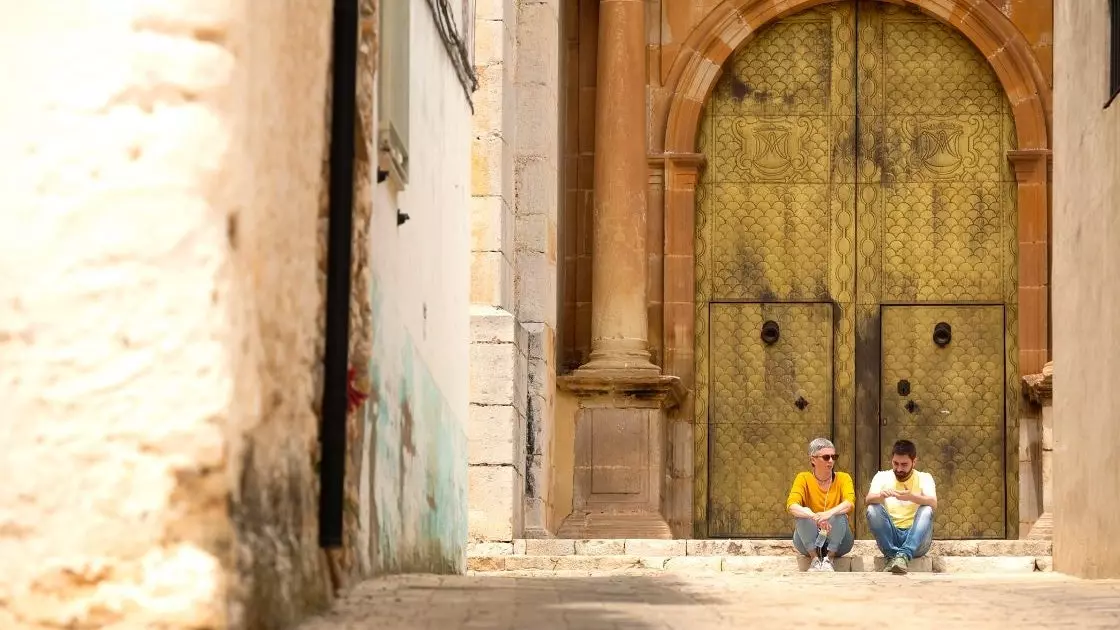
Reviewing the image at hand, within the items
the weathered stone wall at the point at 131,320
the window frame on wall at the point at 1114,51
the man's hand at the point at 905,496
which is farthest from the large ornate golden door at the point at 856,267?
the weathered stone wall at the point at 131,320

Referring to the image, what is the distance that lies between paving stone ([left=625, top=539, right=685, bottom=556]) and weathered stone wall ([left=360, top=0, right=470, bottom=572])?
2852 mm

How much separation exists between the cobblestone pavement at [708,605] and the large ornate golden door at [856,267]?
32.8 ft

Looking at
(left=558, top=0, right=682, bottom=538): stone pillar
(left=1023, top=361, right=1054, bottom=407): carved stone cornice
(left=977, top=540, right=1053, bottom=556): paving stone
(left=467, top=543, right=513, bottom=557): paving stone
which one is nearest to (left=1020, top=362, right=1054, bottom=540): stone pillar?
(left=1023, top=361, right=1054, bottom=407): carved stone cornice

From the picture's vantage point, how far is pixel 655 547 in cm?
1452

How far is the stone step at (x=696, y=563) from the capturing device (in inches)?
523

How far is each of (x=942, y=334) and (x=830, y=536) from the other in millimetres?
6362

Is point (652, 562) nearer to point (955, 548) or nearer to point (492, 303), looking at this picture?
point (492, 303)

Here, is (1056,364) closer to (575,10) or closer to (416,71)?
(416,71)

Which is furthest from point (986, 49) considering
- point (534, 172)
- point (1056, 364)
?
point (1056, 364)

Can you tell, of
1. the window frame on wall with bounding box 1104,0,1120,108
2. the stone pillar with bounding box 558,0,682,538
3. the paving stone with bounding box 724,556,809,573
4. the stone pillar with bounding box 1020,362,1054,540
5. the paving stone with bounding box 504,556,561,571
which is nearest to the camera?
the window frame on wall with bounding box 1104,0,1120,108

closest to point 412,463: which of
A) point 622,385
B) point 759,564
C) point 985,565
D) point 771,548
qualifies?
point 759,564

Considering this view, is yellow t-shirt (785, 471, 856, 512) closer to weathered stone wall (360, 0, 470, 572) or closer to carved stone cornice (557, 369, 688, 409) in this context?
weathered stone wall (360, 0, 470, 572)

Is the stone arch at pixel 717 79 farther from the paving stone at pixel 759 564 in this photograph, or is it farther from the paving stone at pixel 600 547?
the paving stone at pixel 759 564

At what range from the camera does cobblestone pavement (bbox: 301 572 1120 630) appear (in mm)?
6043
